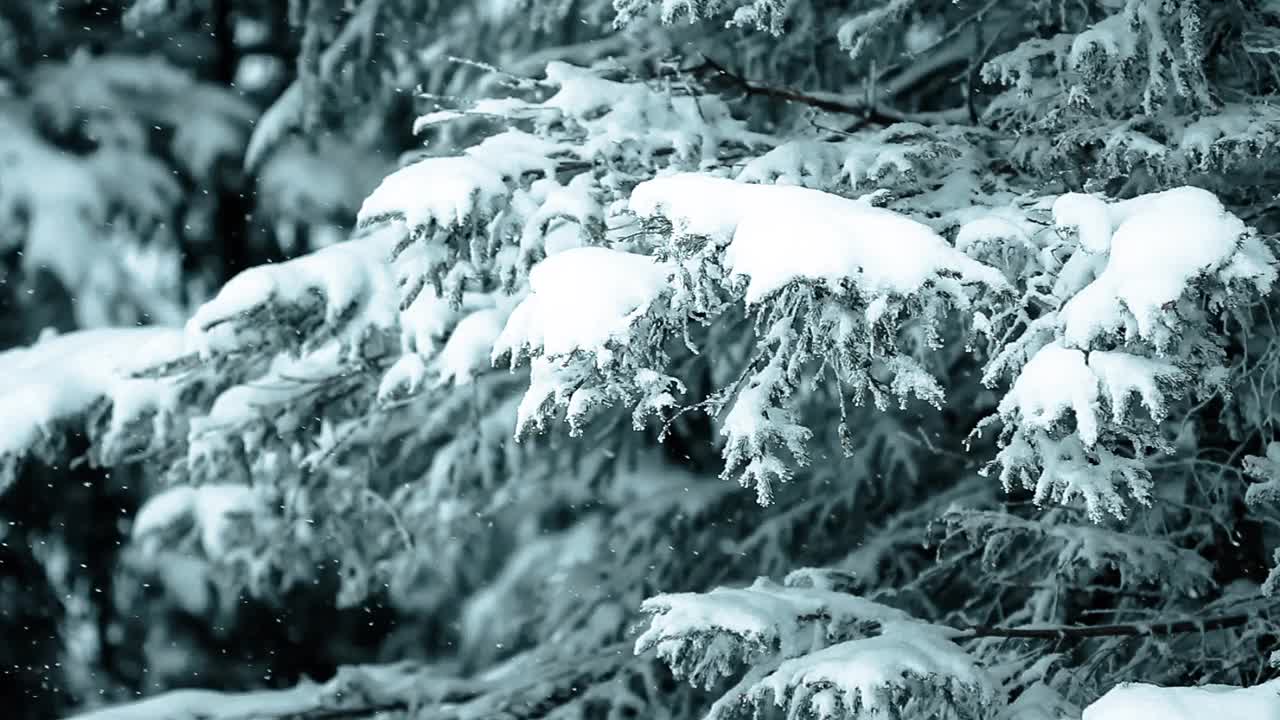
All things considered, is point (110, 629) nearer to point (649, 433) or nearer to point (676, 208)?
point (649, 433)

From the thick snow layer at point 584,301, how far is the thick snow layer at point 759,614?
2.27 feet

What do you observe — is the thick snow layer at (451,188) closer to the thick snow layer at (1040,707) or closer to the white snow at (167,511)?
the thick snow layer at (1040,707)

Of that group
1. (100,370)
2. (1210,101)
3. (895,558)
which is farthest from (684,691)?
(1210,101)

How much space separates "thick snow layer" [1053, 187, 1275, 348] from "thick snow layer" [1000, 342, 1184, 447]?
47mm

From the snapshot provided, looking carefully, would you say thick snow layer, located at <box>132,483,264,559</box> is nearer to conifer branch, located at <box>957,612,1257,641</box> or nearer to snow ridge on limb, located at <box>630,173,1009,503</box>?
conifer branch, located at <box>957,612,1257,641</box>

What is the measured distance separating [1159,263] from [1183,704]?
0.68 m

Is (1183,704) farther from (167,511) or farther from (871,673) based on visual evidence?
(167,511)

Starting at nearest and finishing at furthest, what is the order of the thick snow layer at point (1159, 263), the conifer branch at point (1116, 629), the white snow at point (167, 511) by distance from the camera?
the thick snow layer at point (1159, 263)
the conifer branch at point (1116, 629)
the white snow at point (167, 511)

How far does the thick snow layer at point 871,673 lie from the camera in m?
2.13

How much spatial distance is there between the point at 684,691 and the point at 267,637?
10.1 ft

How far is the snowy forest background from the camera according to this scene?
1.91 metres

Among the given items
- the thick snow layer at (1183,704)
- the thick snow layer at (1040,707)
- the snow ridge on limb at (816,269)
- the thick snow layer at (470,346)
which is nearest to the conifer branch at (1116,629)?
the thick snow layer at (1040,707)

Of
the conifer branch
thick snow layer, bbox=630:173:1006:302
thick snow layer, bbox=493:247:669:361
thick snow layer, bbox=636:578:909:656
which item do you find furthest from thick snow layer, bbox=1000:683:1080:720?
thick snow layer, bbox=493:247:669:361

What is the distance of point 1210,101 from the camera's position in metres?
2.49
